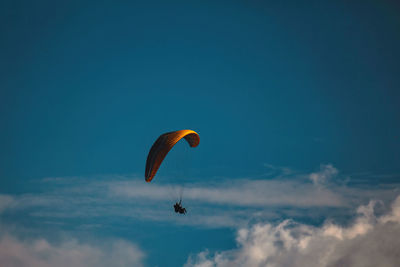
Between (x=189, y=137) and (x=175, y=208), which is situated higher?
(x=189, y=137)

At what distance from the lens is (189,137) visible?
92312mm

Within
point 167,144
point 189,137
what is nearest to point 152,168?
point 167,144

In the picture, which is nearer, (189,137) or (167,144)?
(167,144)

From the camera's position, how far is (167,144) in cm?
8456

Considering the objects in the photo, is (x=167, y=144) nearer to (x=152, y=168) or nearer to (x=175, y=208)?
(x=152, y=168)

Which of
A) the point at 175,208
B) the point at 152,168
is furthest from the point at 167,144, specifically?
the point at 175,208

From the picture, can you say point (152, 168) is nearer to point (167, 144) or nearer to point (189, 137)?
point (167, 144)

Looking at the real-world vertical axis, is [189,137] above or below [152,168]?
above

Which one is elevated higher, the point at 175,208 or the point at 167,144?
the point at 167,144

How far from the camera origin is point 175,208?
88.9m

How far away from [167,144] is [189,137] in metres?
8.34

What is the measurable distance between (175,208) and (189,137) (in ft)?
36.5

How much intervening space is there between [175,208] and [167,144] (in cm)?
1049

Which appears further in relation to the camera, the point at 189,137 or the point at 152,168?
the point at 189,137
